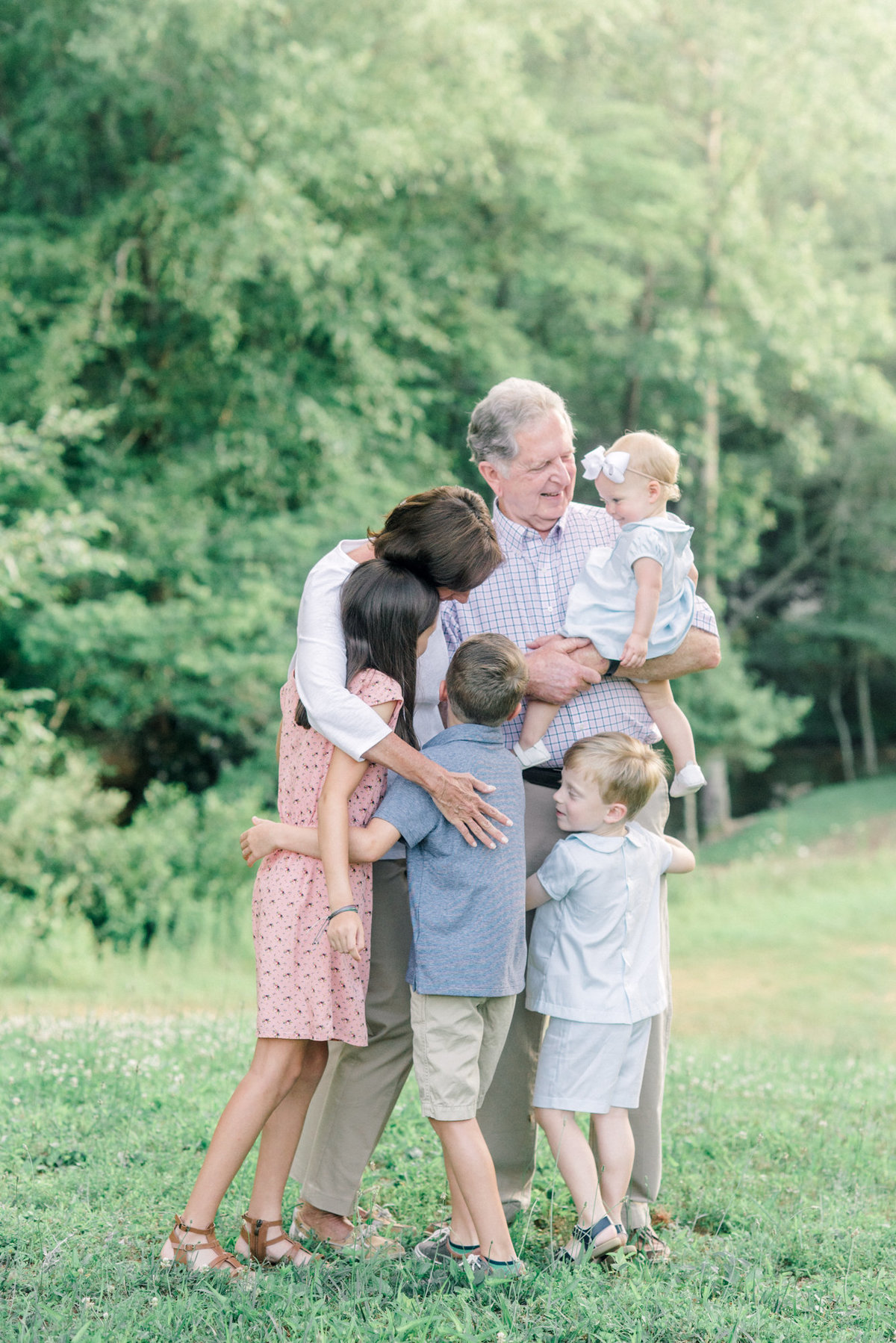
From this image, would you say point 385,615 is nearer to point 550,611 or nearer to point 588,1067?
point 550,611

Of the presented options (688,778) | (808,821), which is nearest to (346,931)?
(688,778)

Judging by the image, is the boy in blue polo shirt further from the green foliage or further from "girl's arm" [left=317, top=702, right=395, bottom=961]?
the green foliage

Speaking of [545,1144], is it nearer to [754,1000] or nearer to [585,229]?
[754,1000]

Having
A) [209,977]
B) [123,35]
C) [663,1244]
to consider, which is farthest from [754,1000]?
[123,35]

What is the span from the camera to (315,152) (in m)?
11.1

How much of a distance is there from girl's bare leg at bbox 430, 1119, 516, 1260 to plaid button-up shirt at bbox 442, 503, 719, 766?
97cm

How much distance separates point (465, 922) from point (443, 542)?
3.01 feet

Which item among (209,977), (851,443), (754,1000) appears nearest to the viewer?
(209,977)

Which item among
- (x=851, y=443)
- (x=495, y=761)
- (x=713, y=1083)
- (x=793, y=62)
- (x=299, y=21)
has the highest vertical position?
(x=793, y=62)

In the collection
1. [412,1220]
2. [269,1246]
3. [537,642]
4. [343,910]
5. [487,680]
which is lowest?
[412,1220]

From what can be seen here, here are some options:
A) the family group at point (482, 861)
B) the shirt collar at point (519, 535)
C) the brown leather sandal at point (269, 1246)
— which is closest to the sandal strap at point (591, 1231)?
the family group at point (482, 861)

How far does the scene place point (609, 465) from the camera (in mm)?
3219

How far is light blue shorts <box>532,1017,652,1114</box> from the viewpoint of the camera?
3027 millimetres

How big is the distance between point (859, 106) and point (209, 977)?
494 inches
